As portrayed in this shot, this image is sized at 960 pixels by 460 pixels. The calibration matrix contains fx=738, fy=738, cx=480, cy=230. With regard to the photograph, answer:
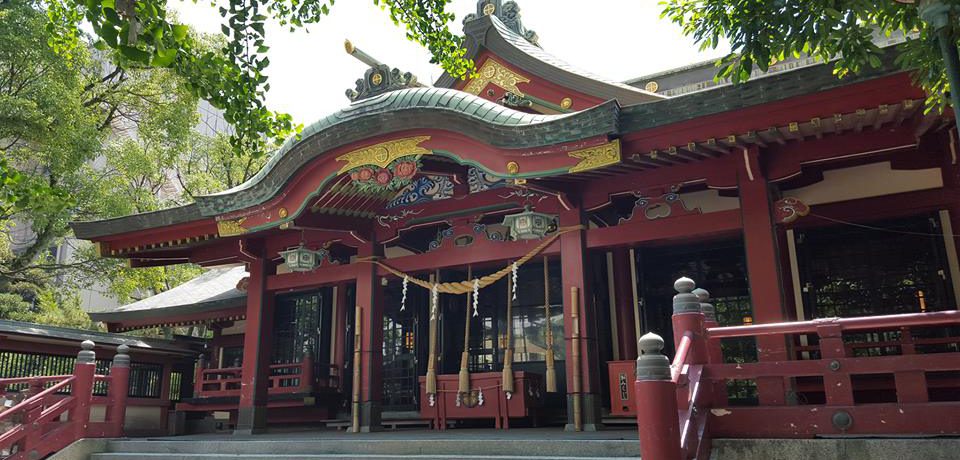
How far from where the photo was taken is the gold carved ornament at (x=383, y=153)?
895 centimetres

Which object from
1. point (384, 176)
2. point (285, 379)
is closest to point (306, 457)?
point (384, 176)

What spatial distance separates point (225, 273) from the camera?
1705 cm

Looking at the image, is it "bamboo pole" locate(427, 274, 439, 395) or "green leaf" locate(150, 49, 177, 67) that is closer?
"green leaf" locate(150, 49, 177, 67)

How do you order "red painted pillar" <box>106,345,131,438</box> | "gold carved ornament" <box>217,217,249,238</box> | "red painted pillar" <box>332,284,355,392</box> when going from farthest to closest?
"red painted pillar" <box>332,284,355,392</box> → "gold carved ornament" <box>217,217,249,238</box> → "red painted pillar" <box>106,345,131,438</box>

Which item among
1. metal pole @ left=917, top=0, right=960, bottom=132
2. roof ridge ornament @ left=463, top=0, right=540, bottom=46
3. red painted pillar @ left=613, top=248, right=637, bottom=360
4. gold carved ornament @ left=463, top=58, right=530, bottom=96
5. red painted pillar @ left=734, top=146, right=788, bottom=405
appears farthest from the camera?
roof ridge ornament @ left=463, top=0, right=540, bottom=46

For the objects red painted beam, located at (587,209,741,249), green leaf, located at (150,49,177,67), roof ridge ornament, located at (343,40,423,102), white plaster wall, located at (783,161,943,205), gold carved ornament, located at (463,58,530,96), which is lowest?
red painted beam, located at (587,209,741,249)

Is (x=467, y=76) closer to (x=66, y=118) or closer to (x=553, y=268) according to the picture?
(x=553, y=268)

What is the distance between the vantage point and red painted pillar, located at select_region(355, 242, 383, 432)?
33.6ft

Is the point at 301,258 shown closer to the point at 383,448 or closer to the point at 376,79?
the point at 376,79

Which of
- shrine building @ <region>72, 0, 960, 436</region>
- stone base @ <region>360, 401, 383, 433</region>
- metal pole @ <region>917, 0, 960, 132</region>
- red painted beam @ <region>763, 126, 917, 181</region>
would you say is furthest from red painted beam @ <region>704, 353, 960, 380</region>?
stone base @ <region>360, 401, 383, 433</region>

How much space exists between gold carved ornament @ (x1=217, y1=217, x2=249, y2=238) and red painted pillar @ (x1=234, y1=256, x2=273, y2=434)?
1148mm

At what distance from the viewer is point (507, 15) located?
40.5ft

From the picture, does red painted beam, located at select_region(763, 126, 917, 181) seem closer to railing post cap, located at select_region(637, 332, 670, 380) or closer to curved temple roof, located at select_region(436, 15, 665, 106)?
curved temple roof, located at select_region(436, 15, 665, 106)

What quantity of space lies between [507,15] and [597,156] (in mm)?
5290
